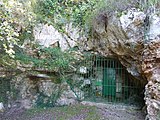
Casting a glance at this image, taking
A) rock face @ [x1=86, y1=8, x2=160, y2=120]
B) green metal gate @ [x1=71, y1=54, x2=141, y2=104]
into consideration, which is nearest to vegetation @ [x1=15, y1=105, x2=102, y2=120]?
green metal gate @ [x1=71, y1=54, x2=141, y2=104]

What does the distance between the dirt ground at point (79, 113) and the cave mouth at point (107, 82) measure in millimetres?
328

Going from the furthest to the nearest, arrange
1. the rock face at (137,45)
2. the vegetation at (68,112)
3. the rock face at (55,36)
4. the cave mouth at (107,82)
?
the rock face at (55,36) → the cave mouth at (107,82) → the vegetation at (68,112) → the rock face at (137,45)

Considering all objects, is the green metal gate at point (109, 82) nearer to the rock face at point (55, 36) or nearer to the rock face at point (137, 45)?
the rock face at point (137, 45)

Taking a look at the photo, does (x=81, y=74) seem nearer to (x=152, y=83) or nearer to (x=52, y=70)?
(x=52, y=70)

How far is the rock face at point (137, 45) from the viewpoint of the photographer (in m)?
4.61

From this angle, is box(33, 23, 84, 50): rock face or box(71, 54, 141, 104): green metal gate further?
box(33, 23, 84, 50): rock face

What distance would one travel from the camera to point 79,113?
17.7 feet

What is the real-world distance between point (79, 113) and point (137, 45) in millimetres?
1970

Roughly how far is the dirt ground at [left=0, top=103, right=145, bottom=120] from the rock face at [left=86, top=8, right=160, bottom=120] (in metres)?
0.79

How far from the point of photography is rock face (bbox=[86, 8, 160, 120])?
4609mm

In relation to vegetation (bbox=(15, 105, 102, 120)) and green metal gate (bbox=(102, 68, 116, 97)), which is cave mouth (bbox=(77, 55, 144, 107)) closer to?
green metal gate (bbox=(102, 68, 116, 97))

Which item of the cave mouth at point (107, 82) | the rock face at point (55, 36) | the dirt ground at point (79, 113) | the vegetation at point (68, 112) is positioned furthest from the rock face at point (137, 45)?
the vegetation at point (68, 112)


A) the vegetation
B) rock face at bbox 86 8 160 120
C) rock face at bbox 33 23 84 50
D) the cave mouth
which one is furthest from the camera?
rock face at bbox 33 23 84 50

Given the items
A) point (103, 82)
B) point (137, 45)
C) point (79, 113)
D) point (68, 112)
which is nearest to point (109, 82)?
point (103, 82)
